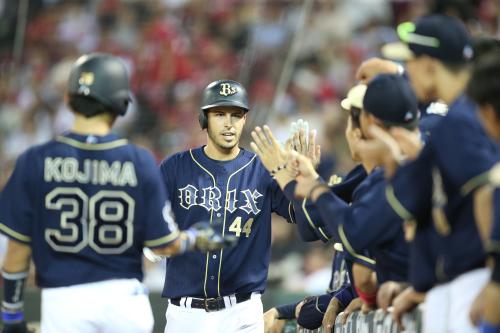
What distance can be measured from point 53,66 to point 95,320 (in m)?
9.96

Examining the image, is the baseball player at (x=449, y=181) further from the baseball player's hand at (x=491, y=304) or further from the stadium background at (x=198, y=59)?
the stadium background at (x=198, y=59)

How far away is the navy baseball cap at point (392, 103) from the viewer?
14.9ft

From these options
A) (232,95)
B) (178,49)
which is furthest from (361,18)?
(232,95)

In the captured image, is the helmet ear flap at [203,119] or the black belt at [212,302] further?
the helmet ear flap at [203,119]

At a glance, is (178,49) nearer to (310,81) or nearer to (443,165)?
(310,81)

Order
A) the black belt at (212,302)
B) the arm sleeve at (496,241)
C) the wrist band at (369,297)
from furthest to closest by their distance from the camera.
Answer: the black belt at (212,302) → the wrist band at (369,297) → the arm sleeve at (496,241)

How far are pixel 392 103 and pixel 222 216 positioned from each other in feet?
6.68

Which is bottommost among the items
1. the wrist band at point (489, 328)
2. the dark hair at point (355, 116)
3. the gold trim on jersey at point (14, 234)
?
the wrist band at point (489, 328)

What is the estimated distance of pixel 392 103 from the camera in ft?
14.9

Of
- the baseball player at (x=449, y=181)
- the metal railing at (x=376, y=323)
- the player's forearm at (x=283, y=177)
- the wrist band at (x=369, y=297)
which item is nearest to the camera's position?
the baseball player at (x=449, y=181)

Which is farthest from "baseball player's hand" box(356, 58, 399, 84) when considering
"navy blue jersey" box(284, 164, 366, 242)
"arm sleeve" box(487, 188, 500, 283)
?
"arm sleeve" box(487, 188, 500, 283)

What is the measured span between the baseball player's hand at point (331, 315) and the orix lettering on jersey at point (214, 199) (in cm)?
93

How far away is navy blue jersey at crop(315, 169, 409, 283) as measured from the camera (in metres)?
4.43

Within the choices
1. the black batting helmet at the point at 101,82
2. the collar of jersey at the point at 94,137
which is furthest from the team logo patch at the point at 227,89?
the collar of jersey at the point at 94,137
